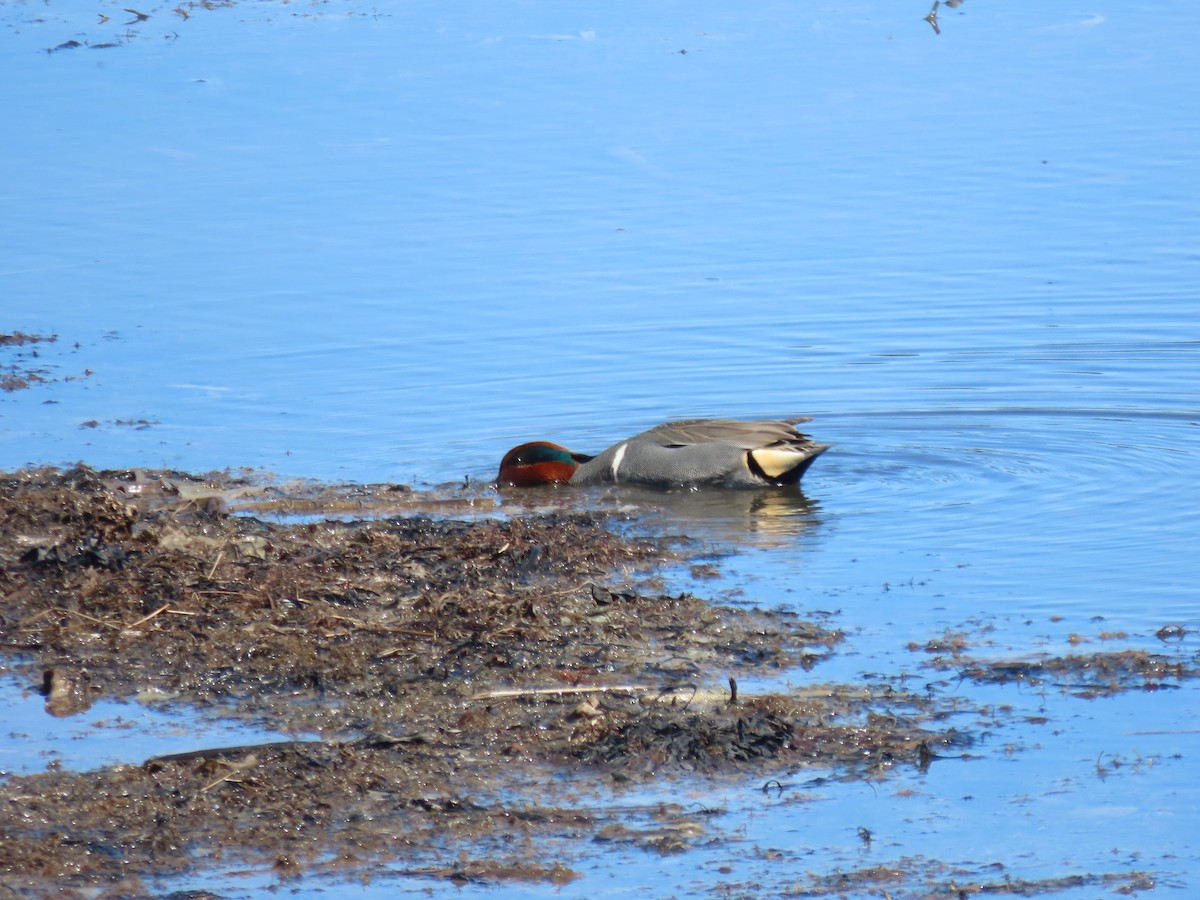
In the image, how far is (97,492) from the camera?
30.9ft

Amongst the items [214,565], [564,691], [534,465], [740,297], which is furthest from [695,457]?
→ [564,691]

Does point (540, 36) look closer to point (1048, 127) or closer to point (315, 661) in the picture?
point (1048, 127)

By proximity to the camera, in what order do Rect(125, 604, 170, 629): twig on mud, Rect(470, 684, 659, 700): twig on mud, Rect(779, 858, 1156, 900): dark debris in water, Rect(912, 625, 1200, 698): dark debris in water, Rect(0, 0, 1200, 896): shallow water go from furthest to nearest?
Rect(0, 0, 1200, 896): shallow water
Rect(125, 604, 170, 629): twig on mud
Rect(912, 625, 1200, 698): dark debris in water
Rect(470, 684, 659, 700): twig on mud
Rect(779, 858, 1156, 900): dark debris in water

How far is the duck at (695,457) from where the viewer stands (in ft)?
35.2

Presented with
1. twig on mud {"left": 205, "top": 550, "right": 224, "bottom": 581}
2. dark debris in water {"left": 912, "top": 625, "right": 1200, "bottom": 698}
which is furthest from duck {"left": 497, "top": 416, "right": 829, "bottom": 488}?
dark debris in water {"left": 912, "top": 625, "right": 1200, "bottom": 698}

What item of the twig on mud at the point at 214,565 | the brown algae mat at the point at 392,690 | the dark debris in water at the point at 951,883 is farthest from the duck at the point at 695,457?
the dark debris in water at the point at 951,883

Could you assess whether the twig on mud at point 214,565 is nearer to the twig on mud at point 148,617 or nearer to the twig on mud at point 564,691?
the twig on mud at point 148,617

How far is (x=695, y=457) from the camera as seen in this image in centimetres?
1084

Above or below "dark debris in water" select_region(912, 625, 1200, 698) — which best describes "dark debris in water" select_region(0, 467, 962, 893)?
above

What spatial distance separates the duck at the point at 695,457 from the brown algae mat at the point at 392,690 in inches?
56.9

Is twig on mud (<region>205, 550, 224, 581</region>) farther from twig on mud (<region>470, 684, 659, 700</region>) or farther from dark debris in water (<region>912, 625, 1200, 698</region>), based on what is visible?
dark debris in water (<region>912, 625, 1200, 698</region>)

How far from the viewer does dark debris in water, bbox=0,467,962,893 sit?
215 inches

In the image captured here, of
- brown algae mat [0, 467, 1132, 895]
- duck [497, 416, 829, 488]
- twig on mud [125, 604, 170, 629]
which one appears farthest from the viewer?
duck [497, 416, 829, 488]

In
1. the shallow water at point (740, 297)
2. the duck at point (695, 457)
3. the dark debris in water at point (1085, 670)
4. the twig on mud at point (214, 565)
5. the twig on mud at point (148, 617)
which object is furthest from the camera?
the duck at point (695, 457)
